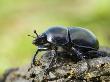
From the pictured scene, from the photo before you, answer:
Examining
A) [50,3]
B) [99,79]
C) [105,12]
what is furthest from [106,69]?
[50,3]

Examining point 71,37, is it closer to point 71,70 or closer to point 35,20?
point 71,70

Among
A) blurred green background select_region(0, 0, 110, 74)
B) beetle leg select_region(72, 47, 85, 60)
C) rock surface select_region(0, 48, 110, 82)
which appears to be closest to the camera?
rock surface select_region(0, 48, 110, 82)

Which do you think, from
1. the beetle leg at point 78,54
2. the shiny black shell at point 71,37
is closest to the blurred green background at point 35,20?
the shiny black shell at point 71,37

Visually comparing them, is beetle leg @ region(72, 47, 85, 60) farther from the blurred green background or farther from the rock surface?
the blurred green background

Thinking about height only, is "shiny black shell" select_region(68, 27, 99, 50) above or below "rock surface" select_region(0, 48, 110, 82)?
above

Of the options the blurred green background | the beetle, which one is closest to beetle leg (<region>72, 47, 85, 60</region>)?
the beetle

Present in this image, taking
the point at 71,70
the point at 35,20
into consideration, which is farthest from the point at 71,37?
the point at 35,20

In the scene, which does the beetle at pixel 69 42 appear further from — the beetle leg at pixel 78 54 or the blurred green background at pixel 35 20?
the blurred green background at pixel 35 20
